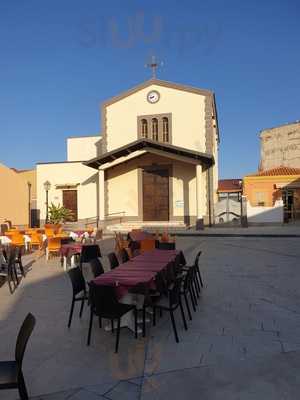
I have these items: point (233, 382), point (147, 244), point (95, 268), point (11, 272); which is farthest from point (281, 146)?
point (233, 382)

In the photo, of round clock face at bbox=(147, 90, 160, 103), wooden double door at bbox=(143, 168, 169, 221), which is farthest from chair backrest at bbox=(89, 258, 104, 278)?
round clock face at bbox=(147, 90, 160, 103)

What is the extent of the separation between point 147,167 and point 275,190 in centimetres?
942

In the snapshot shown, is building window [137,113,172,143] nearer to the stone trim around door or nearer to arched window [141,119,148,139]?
arched window [141,119,148,139]

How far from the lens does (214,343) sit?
3.93 meters

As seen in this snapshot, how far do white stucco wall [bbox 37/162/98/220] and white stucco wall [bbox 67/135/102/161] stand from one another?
5325 mm

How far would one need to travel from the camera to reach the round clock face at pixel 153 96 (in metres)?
20.9

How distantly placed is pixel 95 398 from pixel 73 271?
2.09 metres

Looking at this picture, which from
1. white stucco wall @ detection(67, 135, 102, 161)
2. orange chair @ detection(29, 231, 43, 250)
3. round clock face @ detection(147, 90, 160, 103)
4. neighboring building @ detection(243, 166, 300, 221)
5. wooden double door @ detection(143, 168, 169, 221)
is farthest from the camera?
white stucco wall @ detection(67, 135, 102, 161)

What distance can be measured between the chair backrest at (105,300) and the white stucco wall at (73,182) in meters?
18.1

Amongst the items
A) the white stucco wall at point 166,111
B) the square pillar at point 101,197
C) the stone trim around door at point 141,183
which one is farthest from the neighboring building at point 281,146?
the square pillar at point 101,197

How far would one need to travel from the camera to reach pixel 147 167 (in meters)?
20.9

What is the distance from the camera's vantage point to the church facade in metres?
19.9

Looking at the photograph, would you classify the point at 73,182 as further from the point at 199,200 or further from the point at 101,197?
the point at 199,200

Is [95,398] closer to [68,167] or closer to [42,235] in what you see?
[42,235]
